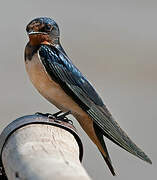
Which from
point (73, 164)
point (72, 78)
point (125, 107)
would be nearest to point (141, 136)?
point (125, 107)

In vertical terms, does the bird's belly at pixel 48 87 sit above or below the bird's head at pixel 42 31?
below

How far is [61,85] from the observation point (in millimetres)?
1982

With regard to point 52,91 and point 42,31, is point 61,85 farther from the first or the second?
point 42,31

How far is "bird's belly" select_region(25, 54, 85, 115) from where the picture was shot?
1.94m

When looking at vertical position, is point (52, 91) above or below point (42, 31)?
below

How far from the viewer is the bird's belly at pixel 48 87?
6.37ft

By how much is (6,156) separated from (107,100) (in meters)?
2.40

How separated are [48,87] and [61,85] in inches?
2.0

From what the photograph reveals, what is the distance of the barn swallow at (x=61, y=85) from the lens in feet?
6.37

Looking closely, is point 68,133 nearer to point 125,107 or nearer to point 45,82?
point 45,82

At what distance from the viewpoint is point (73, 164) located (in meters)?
1.15

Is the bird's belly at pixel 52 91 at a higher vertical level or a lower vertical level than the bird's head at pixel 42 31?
lower

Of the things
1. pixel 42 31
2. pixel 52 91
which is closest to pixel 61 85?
pixel 52 91

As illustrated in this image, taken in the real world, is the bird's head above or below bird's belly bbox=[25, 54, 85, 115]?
above
